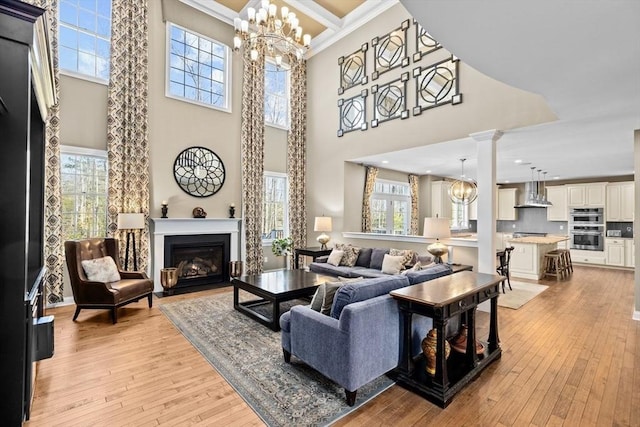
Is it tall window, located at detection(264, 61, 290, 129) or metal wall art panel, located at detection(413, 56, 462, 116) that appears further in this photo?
tall window, located at detection(264, 61, 290, 129)

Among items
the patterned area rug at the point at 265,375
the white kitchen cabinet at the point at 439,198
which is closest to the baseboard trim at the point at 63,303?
the patterned area rug at the point at 265,375

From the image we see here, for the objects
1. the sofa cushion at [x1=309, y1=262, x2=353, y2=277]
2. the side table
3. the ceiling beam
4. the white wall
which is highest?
the ceiling beam

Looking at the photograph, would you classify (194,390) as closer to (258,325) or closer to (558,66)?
(258,325)

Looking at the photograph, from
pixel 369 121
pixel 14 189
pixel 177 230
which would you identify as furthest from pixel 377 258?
pixel 14 189

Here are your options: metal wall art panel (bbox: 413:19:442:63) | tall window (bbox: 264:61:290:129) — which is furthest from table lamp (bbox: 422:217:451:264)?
tall window (bbox: 264:61:290:129)

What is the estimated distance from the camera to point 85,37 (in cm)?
503

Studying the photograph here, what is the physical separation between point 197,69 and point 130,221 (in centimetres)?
344

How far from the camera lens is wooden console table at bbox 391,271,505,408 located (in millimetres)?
2285

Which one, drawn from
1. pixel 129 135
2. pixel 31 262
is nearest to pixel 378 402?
pixel 31 262

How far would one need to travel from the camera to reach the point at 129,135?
521cm

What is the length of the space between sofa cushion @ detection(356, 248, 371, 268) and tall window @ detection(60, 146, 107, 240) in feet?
14.8

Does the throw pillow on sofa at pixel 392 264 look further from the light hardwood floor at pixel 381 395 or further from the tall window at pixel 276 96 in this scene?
the tall window at pixel 276 96

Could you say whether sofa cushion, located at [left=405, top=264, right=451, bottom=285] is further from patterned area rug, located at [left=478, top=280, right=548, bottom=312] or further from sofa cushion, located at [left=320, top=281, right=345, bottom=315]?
patterned area rug, located at [left=478, top=280, right=548, bottom=312]

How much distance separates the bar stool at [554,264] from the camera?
7.07 m
